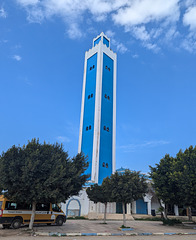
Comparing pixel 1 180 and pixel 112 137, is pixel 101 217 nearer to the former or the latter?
pixel 112 137

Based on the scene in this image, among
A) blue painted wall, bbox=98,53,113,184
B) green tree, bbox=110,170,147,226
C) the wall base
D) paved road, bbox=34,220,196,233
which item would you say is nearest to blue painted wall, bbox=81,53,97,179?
blue painted wall, bbox=98,53,113,184

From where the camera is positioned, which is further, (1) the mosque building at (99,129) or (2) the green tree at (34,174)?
(1) the mosque building at (99,129)

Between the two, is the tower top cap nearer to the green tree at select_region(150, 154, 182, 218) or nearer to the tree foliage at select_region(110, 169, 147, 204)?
the green tree at select_region(150, 154, 182, 218)

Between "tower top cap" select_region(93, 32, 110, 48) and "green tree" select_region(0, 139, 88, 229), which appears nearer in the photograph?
"green tree" select_region(0, 139, 88, 229)

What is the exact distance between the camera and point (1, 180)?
53.1ft

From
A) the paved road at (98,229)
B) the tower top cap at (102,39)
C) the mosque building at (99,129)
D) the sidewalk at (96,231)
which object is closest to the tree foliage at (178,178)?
the paved road at (98,229)

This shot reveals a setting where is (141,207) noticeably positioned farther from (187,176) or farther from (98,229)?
(98,229)

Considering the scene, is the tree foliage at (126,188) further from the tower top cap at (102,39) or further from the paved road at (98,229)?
the tower top cap at (102,39)

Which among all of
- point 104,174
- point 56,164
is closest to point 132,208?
point 104,174

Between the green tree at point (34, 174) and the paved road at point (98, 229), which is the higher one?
the green tree at point (34, 174)

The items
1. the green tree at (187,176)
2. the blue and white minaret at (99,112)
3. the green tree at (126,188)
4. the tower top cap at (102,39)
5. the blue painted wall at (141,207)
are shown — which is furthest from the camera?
the tower top cap at (102,39)

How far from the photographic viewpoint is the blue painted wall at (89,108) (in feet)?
146

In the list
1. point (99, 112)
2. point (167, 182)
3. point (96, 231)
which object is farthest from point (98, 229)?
point (99, 112)

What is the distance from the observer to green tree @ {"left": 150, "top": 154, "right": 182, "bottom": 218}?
23.6 metres
